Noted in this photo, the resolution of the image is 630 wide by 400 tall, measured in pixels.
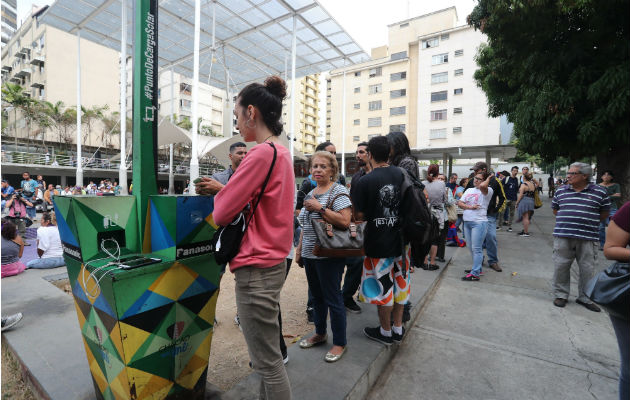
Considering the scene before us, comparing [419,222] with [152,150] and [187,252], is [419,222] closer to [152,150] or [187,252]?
[187,252]

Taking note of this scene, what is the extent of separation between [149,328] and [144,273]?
1.03ft

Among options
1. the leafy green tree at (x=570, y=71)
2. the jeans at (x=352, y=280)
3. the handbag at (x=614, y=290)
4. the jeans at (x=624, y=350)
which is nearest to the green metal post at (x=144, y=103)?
the jeans at (x=352, y=280)

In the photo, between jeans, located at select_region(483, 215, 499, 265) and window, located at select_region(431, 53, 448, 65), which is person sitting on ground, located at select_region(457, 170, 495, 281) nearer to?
jeans, located at select_region(483, 215, 499, 265)

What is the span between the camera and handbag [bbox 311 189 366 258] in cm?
234

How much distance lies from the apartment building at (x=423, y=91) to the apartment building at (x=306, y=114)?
806 inches

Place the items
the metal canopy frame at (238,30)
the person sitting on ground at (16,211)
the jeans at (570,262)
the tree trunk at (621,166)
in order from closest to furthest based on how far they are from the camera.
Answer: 1. the jeans at (570,262)
2. the tree trunk at (621,166)
3. the person sitting on ground at (16,211)
4. the metal canopy frame at (238,30)

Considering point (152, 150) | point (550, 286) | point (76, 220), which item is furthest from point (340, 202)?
point (550, 286)

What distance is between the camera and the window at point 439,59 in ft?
94.5

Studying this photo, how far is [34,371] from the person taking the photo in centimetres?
224

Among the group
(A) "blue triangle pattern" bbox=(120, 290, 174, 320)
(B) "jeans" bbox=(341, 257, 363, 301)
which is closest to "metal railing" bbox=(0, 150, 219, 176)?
(B) "jeans" bbox=(341, 257, 363, 301)

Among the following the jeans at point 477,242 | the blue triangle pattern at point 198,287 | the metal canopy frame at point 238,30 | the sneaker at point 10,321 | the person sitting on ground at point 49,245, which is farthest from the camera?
the metal canopy frame at point 238,30

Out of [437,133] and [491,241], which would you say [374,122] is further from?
[491,241]

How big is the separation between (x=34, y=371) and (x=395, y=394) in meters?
2.67

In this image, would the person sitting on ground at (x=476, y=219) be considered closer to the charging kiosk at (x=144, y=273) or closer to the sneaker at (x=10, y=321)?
the charging kiosk at (x=144, y=273)
